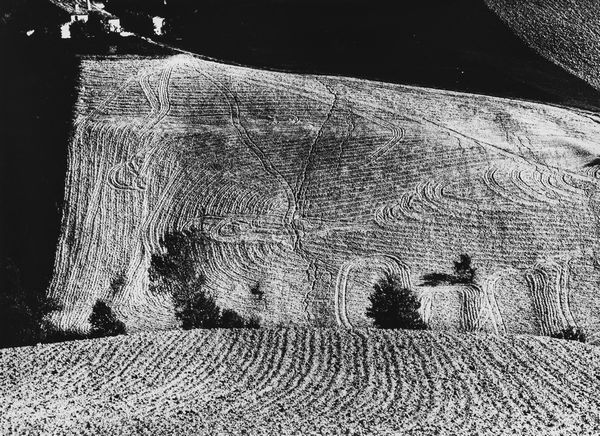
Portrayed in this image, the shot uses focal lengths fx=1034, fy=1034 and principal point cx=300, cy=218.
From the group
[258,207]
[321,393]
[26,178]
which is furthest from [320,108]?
[321,393]

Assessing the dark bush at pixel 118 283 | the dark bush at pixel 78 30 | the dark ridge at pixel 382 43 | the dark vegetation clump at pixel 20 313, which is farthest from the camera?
the dark ridge at pixel 382 43

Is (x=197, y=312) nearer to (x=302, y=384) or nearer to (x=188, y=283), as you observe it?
(x=188, y=283)

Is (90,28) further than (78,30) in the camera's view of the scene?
Yes

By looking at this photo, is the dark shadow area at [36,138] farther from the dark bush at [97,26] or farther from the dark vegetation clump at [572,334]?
the dark vegetation clump at [572,334]

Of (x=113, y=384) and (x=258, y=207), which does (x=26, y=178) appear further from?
(x=113, y=384)

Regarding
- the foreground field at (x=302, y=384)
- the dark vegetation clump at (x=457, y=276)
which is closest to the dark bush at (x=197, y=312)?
the foreground field at (x=302, y=384)

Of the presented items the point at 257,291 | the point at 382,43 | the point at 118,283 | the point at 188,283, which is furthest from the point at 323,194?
the point at 382,43
